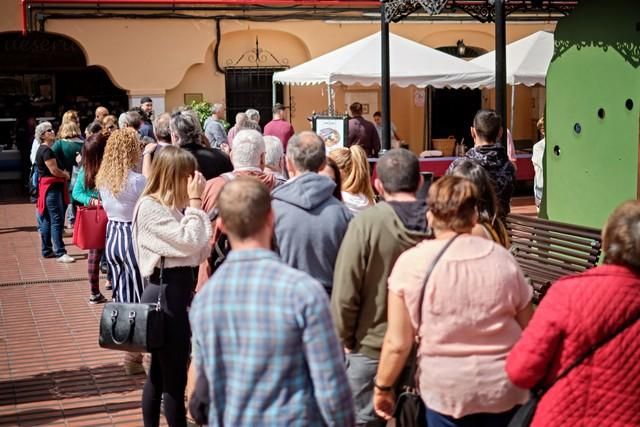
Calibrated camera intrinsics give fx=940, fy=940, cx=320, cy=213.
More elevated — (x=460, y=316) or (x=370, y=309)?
(x=460, y=316)

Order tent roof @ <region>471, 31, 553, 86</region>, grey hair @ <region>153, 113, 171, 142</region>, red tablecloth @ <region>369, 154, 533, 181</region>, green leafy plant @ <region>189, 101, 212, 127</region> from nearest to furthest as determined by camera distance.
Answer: grey hair @ <region>153, 113, 171, 142</region> < tent roof @ <region>471, 31, 553, 86</region> < red tablecloth @ <region>369, 154, 533, 181</region> < green leafy plant @ <region>189, 101, 212, 127</region>

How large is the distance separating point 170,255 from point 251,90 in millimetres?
14332

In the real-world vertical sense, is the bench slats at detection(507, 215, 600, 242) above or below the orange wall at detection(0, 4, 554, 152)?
below

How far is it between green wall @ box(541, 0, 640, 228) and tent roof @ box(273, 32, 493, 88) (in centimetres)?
597

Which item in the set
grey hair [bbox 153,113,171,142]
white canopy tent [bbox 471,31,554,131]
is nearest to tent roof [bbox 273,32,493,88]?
white canopy tent [bbox 471,31,554,131]

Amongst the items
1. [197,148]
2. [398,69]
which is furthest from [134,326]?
[398,69]

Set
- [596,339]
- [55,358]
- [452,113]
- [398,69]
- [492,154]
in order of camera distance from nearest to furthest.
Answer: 1. [596,339]
2. [492,154]
3. [55,358]
4. [398,69]
5. [452,113]

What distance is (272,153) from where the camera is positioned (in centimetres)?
697

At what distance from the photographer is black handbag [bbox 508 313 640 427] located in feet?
11.0

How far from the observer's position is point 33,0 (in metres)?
17.5

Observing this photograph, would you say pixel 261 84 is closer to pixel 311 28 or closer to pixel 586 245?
pixel 311 28

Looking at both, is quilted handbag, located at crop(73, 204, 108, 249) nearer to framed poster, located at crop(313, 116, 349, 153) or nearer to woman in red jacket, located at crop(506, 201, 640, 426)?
woman in red jacket, located at crop(506, 201, 640, 426)

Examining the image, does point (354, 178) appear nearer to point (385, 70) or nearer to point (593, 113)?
point (593, 113)

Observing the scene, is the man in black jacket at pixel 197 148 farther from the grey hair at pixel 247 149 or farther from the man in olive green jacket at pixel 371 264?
the man in olive green jacket at pixel 371 264
